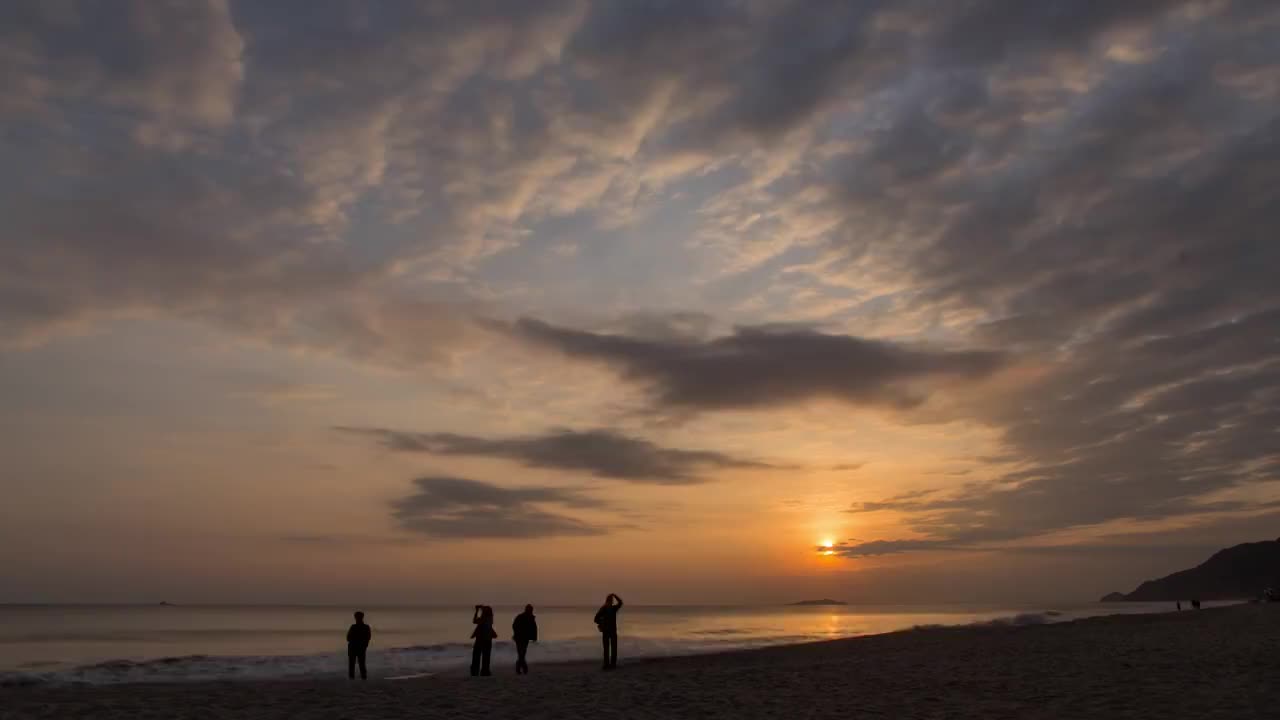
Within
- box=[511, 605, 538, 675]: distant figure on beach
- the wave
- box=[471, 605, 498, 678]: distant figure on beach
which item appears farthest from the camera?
the wave

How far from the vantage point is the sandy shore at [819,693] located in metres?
14.9

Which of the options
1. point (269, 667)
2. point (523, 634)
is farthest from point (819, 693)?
point (269, 667)

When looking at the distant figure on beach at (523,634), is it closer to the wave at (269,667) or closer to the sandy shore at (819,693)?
the sandy shore at (819,693)

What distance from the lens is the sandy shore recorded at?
48.8 ft

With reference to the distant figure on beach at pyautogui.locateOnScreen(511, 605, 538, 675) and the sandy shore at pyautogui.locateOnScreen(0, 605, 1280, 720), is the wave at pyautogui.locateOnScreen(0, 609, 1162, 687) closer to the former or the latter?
the distant figure on beach at pyautogui.locateOnScreen(511, 605, 538, 675)

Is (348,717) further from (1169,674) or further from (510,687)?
(1169,674)

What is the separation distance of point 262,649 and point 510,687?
157ft

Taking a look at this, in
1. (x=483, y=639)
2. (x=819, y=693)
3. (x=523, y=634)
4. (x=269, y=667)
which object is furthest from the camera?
(x=269, y=667)

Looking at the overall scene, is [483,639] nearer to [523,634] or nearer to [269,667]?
[523,634]

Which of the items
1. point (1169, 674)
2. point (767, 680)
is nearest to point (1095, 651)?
point (1169, 674)

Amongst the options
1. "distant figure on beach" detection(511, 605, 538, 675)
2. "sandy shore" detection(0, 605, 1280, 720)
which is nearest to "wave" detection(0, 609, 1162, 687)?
"distant figure on beach" detection(511, 605, 538, 675)

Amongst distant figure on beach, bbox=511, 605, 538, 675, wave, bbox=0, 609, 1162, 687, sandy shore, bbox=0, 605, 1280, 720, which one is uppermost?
distant figure on beach, bbox=511, 605, 538, 675

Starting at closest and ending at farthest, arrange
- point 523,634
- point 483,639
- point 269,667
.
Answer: point 483,639
point 523,634
point 269,667

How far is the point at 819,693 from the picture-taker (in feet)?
58.2
